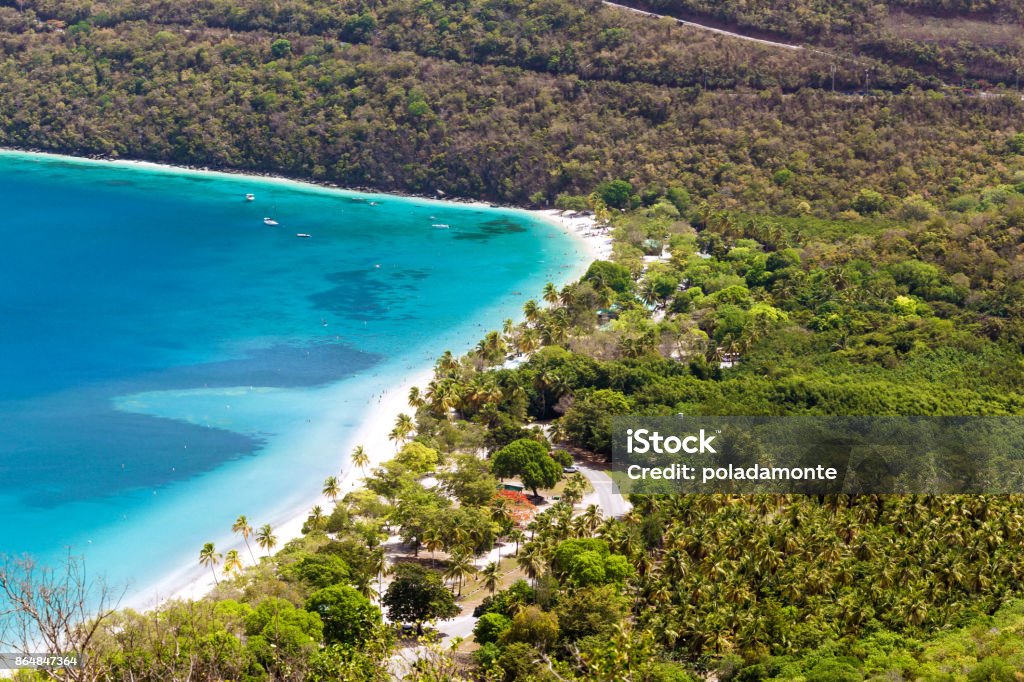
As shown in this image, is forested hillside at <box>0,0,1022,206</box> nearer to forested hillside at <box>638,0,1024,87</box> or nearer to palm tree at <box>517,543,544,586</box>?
forested hillside at <box>638,0,1024,87</box>

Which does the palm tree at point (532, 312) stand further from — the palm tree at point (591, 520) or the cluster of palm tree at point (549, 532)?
the palm tree at point (591, 520)

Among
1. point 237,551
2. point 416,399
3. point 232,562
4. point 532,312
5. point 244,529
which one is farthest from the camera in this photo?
point 532,312

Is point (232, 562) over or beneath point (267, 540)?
beneath

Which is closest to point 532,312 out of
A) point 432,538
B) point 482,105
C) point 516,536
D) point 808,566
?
point 516,536

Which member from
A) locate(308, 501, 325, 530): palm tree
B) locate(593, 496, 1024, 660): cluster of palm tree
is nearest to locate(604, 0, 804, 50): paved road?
locate(593, 496, 1024, 660): cluster of palm tree

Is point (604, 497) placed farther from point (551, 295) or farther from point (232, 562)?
point (551, 295)

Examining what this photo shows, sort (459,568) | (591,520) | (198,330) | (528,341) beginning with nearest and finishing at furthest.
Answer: (459,568), (591,520), (528,341), (198,330)

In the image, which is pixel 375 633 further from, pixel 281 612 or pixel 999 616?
pixel 999 616
